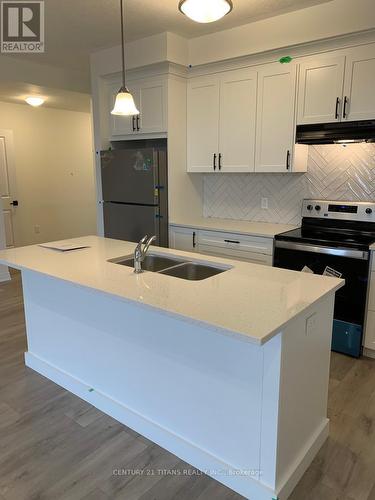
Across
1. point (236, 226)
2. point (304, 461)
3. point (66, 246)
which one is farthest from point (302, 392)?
point (236, 226)

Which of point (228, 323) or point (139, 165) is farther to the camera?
point (139, 165)

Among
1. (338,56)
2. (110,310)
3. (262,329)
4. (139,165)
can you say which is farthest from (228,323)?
(139,165)

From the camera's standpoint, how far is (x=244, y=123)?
347cm

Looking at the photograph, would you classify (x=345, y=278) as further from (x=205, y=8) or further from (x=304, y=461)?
(x=205, y=8)

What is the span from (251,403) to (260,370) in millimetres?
165

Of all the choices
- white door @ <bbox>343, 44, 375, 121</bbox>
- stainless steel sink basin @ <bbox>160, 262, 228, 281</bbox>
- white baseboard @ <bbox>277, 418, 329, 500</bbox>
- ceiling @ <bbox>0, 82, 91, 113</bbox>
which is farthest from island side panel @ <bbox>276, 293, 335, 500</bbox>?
ceiling @ <bbox>0, 82, 91, 113</bbox>

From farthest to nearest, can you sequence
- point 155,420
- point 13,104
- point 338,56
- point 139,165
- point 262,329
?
point 13,104, point 139,165, point 338,56, point 155,420, point 262,329

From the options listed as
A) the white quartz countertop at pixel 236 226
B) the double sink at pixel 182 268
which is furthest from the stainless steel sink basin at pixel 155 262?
the white quartz countertop at pixel 236 226

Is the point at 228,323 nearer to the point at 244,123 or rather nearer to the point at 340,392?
the point at 340,392

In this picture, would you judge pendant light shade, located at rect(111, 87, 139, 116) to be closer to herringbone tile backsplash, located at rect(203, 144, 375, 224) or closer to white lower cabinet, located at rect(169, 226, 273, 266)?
white lower cabinet, located at rect(169, 226, 273, 266)

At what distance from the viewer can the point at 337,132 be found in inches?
116

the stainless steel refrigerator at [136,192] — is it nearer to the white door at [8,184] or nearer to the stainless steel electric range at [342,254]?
the stainless steel electric range at [342,254]

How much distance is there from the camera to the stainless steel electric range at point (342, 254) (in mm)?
Answer: 2775

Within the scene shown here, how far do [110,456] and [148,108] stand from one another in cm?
306
